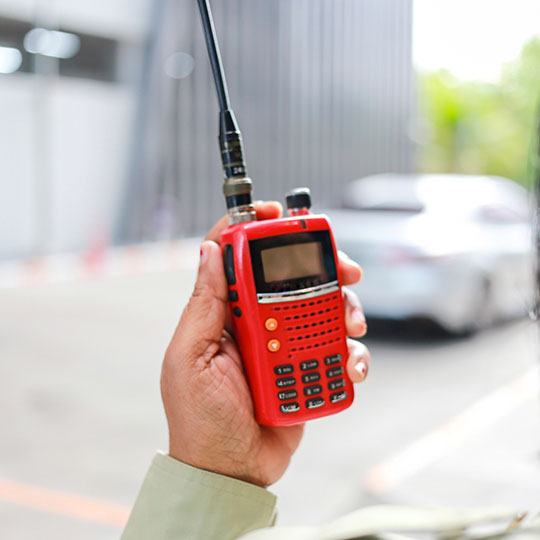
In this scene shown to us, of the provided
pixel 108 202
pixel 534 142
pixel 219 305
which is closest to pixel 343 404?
pixel 219 305

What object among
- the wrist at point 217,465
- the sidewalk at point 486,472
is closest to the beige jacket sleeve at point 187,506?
the wrist at point 217,465

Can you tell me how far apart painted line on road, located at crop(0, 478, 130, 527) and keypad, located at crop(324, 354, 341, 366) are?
5.41ft

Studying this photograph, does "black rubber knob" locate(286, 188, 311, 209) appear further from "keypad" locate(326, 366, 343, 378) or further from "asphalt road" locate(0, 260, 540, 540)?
"asphalt road" locate(0, 260, 540, 540)

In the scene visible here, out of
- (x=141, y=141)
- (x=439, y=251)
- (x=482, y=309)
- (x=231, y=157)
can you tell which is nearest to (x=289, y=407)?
(x=231, y=157)

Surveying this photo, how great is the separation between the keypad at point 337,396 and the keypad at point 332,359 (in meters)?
0.03

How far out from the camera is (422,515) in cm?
55

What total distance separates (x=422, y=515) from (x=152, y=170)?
928 centimetres

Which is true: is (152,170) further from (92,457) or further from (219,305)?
(219,305)

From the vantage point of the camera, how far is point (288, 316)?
0.70 meters

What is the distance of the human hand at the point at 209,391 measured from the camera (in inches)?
26.9

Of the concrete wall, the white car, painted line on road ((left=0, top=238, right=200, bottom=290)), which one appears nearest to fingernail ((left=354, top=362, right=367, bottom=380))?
the white car

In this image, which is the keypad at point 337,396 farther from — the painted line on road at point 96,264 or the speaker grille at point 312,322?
the painted line on road at point 96,264

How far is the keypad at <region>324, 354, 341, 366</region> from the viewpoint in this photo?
0.72 m

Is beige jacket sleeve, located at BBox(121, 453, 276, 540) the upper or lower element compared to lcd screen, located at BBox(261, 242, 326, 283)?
lower
